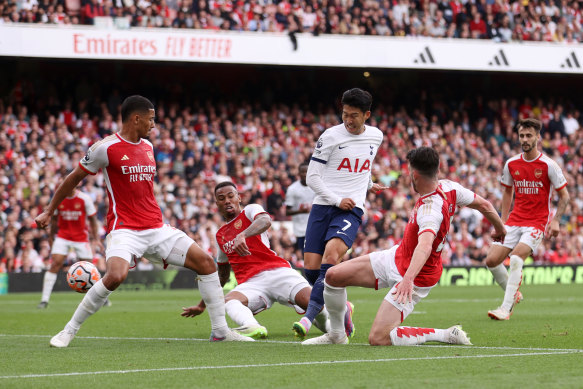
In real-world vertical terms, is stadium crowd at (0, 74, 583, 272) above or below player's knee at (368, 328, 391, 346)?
above

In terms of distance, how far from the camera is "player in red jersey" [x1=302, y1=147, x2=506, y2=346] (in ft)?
25.5

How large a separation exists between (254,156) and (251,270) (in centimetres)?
1603

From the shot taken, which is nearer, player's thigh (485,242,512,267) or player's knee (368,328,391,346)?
player's knee (368,328,391,346)

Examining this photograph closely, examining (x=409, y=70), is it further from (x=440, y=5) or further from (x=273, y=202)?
(x=273, y=202)

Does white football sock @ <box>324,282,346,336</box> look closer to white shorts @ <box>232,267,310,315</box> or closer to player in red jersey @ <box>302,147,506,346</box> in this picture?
player in red jersey @ <box>302,147,506,346</box>

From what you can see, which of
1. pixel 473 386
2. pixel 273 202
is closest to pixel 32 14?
pixel 273 202

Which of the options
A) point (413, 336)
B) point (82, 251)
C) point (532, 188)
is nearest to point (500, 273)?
point (532, 188)

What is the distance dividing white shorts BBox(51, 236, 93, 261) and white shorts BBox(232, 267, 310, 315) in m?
7.52

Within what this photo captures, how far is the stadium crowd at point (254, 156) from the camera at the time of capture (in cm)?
2288

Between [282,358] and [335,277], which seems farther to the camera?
[335,277]

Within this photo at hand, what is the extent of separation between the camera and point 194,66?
2992 cm

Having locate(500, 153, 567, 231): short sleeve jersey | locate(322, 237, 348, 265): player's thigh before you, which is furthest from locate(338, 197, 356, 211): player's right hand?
locate(500, 153, 567, 231): short sleeve jersey

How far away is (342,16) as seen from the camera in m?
28.7

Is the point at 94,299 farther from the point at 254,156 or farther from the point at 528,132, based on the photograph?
the point at 254,156
